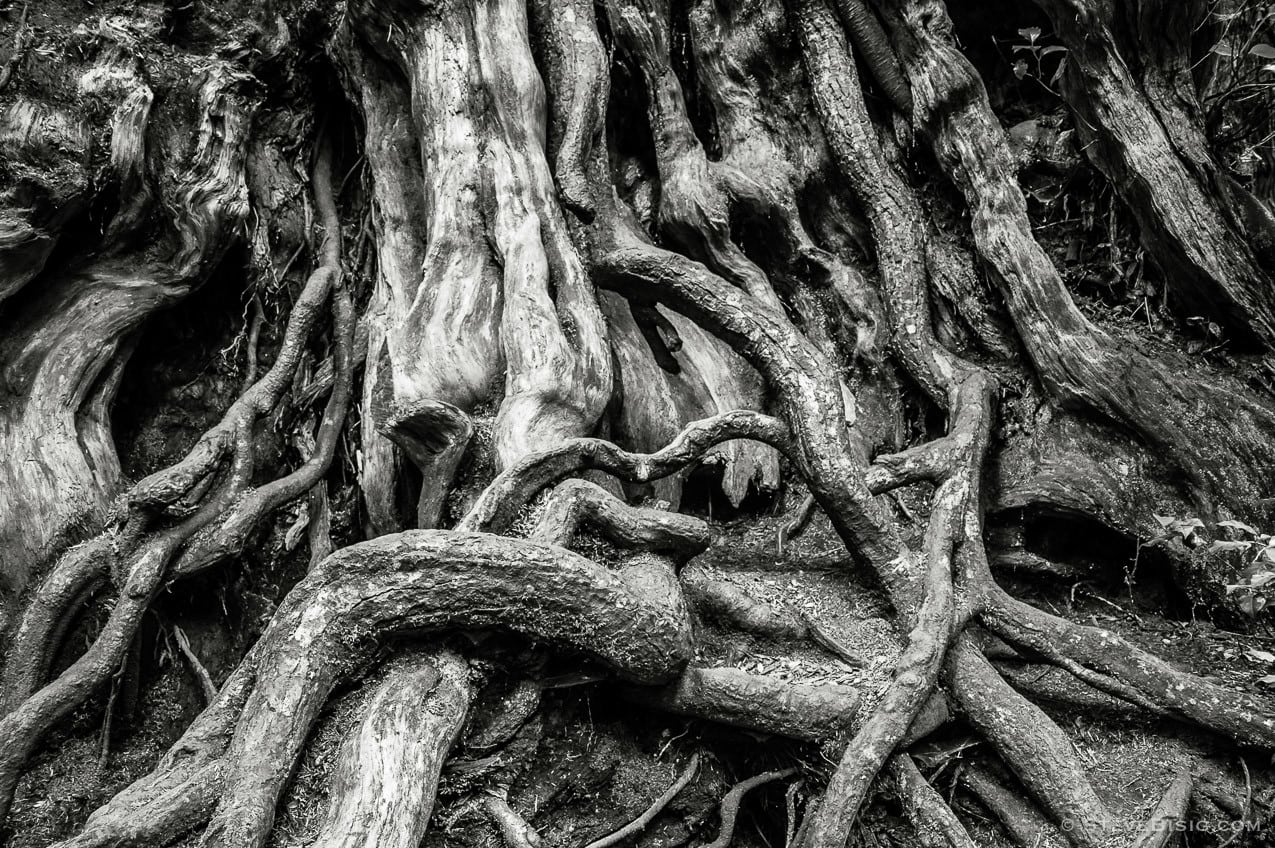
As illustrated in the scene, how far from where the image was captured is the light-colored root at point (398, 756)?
6.11ft

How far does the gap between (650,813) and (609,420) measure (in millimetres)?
1572

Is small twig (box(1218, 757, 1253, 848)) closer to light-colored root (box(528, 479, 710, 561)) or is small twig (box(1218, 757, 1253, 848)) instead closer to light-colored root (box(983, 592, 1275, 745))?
light-colored root (box(983, 592, 1275, 745))

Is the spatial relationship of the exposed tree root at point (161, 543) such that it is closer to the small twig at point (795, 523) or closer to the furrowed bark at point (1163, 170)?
the small twig at point (795, 523)

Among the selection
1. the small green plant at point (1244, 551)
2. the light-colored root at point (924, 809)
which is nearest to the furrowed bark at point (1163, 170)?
the small green plant at point (1244, 551)

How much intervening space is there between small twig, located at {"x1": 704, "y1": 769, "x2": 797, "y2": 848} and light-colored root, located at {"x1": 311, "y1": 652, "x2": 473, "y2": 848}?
826mm

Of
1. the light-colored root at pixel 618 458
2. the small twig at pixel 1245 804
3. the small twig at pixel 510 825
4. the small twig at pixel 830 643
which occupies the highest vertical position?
the light-colored root at pixel 618 458

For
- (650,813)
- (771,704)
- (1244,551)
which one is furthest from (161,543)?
(1244,551)

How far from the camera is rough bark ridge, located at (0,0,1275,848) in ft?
7.39

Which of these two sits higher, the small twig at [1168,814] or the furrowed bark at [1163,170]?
the furrowed bark at [1163,170]

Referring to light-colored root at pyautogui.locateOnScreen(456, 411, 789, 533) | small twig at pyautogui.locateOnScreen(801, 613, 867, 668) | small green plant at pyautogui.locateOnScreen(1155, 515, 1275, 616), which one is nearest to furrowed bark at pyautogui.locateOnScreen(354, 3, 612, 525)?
light-colored root at pyautogui.locateOnScreen(456, 411, 789, 533)

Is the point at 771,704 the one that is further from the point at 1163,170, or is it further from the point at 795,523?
the point at 1163,170

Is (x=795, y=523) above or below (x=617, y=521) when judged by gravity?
below

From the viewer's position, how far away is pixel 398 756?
1.99 m

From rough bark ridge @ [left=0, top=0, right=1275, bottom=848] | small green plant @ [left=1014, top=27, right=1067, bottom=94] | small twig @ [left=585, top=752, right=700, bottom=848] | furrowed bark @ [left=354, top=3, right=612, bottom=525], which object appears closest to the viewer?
rough bark ridge @ [left=0, top=0, right=1275, bottom=848]
